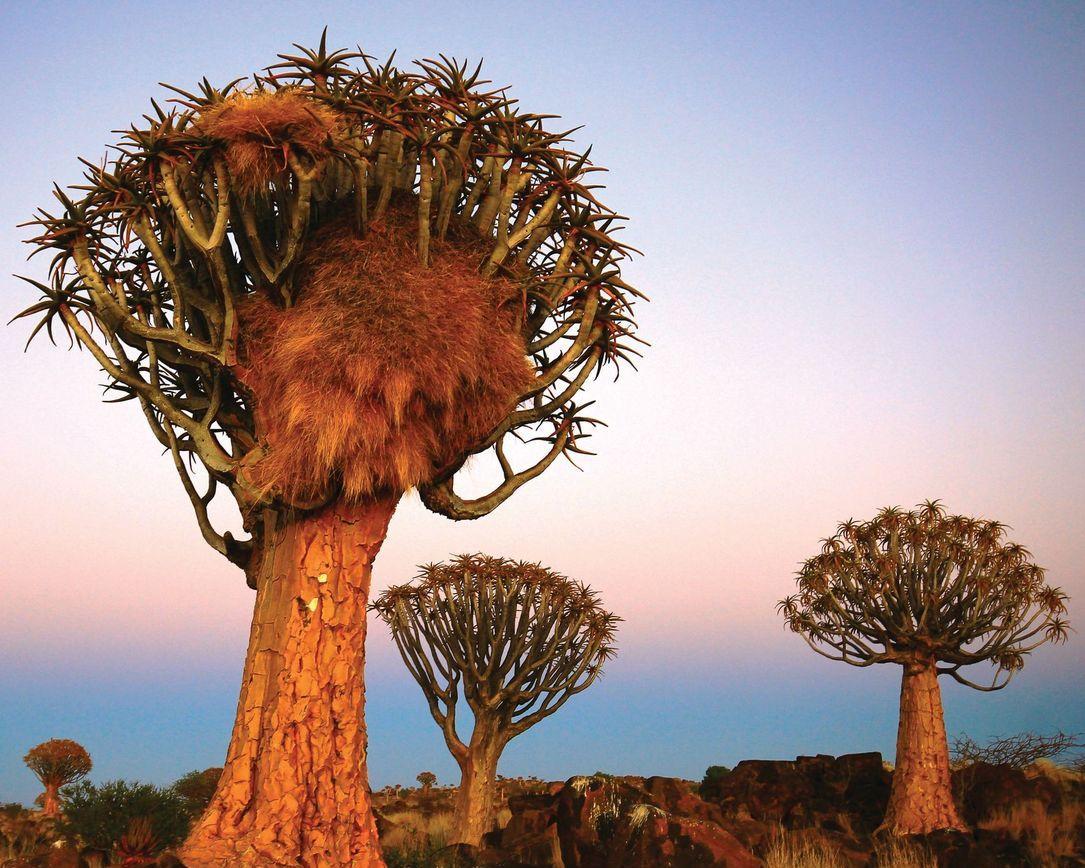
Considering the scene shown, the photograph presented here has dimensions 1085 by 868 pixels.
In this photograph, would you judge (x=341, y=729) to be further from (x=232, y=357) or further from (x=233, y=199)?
(x=233, y=199)

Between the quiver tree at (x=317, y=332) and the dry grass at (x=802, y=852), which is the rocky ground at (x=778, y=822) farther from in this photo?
the quiver tree at (x=317, y=332)

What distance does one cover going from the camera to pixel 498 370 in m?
8.52

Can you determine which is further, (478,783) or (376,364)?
(478,783)

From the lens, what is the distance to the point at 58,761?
20438 millimetres

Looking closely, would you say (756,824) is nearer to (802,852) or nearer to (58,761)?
(802,852)

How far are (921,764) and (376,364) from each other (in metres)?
13.0

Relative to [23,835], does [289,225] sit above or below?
above

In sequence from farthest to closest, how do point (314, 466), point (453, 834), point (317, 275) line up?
1. point (453, 834)
2. point (317, 275)
3. point (314, 466)

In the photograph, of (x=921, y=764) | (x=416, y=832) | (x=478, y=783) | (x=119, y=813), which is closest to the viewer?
(x=119, y=813)

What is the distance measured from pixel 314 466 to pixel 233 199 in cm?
241

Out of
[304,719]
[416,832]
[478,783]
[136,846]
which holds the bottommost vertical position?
[416,832]

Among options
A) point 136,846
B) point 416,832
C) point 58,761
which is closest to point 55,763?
point 58,761

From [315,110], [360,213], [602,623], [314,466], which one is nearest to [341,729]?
[314,466]

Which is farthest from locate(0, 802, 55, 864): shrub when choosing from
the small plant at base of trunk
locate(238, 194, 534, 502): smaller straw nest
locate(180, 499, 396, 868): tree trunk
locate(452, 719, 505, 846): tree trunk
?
locate(238, 194, 534, 502): smaller straw nest
